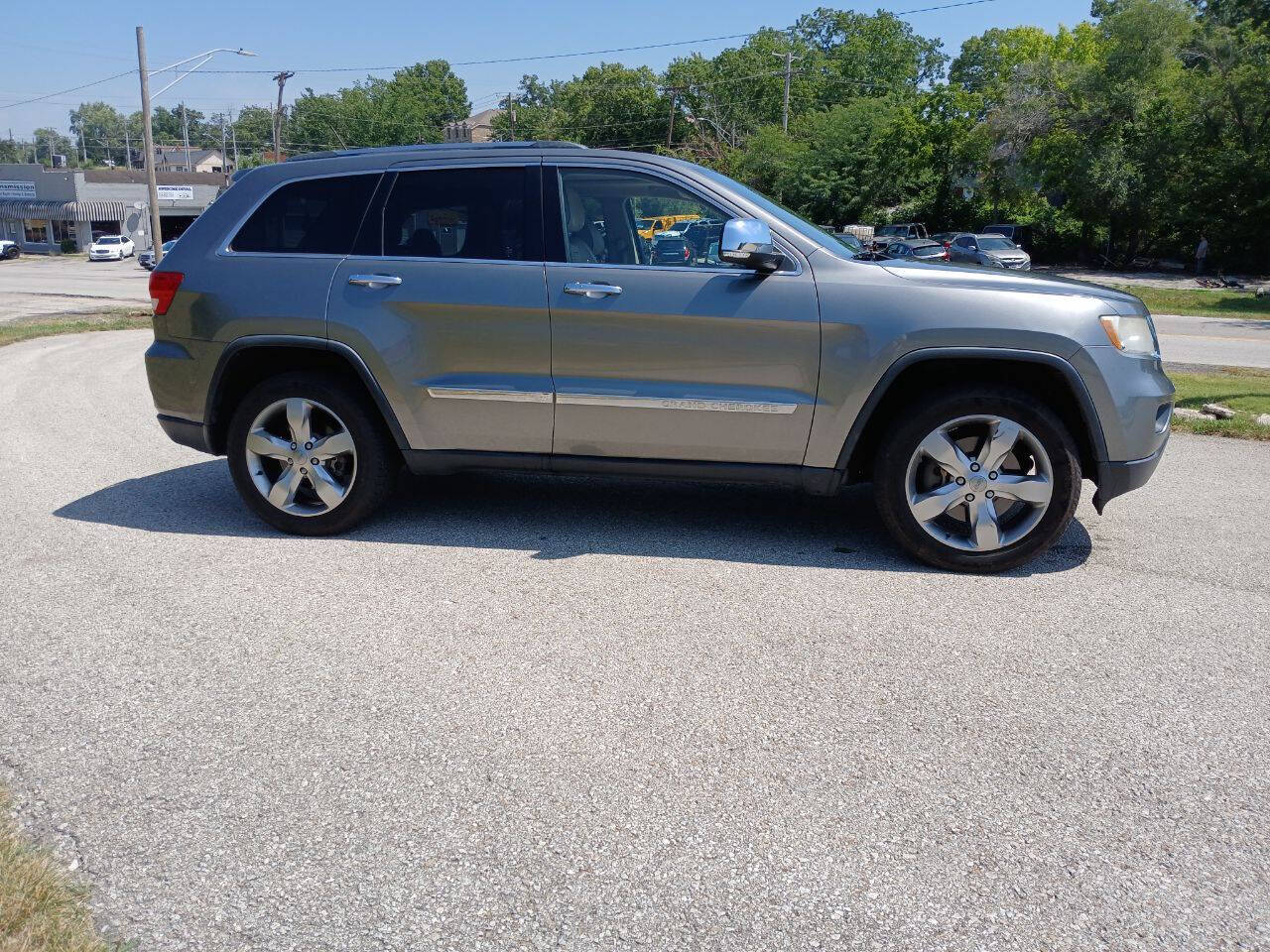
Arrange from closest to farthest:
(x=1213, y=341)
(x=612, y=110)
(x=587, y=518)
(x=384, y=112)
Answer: (x=587, y=518) < (x=1213, y=341) < (x=612, y=110) < (x=384, y=112)

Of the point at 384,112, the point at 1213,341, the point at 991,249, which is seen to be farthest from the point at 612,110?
the point at 1213,341

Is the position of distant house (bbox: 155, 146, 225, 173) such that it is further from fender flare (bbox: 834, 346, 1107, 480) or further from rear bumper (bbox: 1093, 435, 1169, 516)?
rear bumper (bbox: 1093, 435, 1169, 516)

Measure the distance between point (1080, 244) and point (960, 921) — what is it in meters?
46.7

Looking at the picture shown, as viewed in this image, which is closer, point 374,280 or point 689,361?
point 689,361

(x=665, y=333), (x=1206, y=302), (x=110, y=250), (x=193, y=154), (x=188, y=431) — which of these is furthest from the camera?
(x=193, y=154)

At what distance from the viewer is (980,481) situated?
5.03m

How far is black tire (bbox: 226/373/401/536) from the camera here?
5.46 metres

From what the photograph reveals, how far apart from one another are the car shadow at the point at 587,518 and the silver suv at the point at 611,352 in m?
0.35

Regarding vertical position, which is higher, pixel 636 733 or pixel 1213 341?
pixel 636 733

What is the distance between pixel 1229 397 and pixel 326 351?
884 cm

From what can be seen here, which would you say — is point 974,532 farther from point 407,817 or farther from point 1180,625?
point 407,817

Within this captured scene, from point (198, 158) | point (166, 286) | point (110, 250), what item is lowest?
point (110, 250)

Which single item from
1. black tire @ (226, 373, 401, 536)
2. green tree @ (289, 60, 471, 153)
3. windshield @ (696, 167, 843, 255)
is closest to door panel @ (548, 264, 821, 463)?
windshield @ (696, 167, 843, 255)

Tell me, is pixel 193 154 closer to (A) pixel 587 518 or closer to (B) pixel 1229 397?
(B) pixel 1229 397
